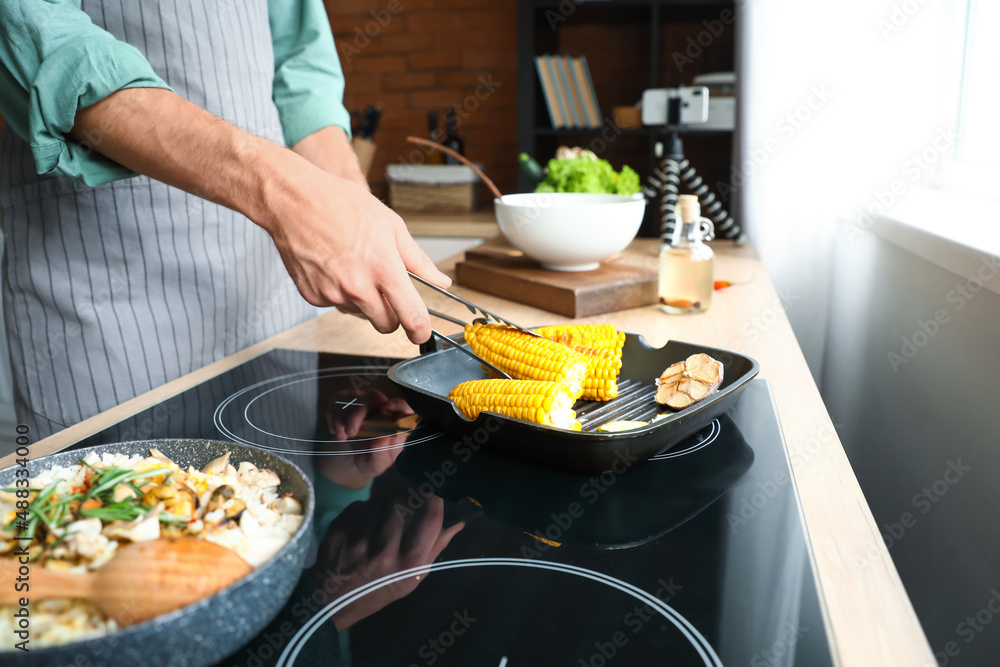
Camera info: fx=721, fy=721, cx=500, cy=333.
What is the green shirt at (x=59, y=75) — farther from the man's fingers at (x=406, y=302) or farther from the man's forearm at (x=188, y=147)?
the man's fingers at (x=406, y=302)

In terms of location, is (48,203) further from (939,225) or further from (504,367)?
(939,225)

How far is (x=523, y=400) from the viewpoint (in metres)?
0.65

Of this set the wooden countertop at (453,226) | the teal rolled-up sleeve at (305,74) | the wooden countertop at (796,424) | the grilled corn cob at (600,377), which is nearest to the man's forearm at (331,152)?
the teal rolled-up sleeve at (305,74)

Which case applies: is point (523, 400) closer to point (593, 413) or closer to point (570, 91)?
point (593, 413)

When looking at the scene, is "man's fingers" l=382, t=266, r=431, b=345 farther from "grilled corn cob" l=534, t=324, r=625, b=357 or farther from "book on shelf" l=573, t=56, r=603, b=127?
"book on shelf" l=573, t=56, r=603, b=127

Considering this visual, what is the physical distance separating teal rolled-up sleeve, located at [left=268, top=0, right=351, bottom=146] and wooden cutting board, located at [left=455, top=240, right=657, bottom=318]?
38 cm

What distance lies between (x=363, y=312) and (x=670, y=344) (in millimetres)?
356

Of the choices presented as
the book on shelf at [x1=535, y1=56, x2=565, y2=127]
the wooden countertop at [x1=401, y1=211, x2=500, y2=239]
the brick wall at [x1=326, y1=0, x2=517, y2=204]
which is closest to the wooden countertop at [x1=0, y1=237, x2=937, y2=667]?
the wooden countertop at [x1=401, y1=211, x2=500, y2=239]

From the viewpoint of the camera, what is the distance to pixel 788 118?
6.19 feet

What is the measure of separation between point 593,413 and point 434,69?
2.58 metres

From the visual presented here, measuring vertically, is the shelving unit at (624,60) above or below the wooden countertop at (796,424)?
above

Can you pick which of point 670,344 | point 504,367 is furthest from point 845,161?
point 504,367

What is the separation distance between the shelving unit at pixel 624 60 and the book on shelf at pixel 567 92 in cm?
3

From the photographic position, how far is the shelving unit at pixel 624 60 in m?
2.34
